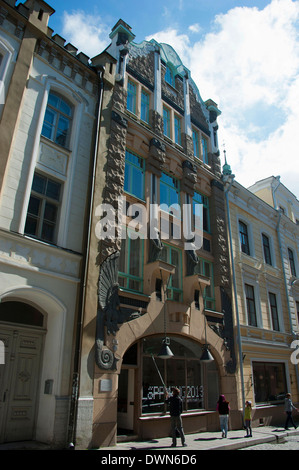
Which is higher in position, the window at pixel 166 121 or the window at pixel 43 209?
the window at pixel 166 121

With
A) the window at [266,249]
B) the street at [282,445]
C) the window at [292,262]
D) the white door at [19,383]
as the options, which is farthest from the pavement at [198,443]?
the window at [292,262]

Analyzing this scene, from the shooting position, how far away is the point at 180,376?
13.3 metres

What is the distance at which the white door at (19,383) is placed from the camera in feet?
30.1

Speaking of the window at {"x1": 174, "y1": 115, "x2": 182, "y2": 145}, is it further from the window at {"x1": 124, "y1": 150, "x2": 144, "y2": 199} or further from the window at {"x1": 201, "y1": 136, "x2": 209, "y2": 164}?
the window at {"x1": 124, "y1": 150, "x2": 144, "y2": 199}

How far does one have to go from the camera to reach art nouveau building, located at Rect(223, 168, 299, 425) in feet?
54.5

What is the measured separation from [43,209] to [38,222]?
0.45 m

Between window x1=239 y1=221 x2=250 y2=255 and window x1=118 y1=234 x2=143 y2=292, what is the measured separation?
831 centimetres

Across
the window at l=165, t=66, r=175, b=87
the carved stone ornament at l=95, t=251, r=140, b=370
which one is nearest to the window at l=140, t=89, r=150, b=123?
the window at l=165, t=66, r=175, b=87

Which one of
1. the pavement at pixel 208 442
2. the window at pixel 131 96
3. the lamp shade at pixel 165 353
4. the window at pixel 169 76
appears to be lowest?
the pavement at pixel 208 442

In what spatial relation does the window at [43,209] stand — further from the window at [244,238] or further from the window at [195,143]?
the window at [244,238]

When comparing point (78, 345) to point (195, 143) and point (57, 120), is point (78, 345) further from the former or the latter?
point (195, 143)

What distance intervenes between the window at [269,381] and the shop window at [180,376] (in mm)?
3152

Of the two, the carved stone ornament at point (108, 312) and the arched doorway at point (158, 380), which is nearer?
the carved stone ornament at point (108, 312)

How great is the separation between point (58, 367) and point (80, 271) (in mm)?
2780
